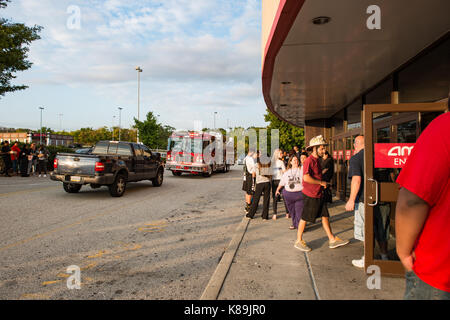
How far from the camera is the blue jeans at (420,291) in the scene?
4.81 feet

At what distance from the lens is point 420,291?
1.54 metres

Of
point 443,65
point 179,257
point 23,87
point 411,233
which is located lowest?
point 179,257

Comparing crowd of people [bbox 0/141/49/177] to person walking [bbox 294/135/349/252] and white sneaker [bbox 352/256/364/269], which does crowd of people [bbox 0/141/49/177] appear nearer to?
person walking [bbox 294/135/349/252]

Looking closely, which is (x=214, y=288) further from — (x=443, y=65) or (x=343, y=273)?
(x=443, y=65)

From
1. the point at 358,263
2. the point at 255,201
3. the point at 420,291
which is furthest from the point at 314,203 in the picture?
the point at 420,291

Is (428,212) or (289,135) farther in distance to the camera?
(289,135)

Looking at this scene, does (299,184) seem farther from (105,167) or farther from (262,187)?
(105,167)

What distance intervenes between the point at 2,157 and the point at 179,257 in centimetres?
1623

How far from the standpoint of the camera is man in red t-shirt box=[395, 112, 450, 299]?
138 cm

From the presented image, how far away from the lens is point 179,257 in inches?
186

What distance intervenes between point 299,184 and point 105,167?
20.9 feet

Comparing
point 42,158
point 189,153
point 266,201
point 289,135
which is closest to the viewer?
point 266,201

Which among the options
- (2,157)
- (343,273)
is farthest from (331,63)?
(2,157)
